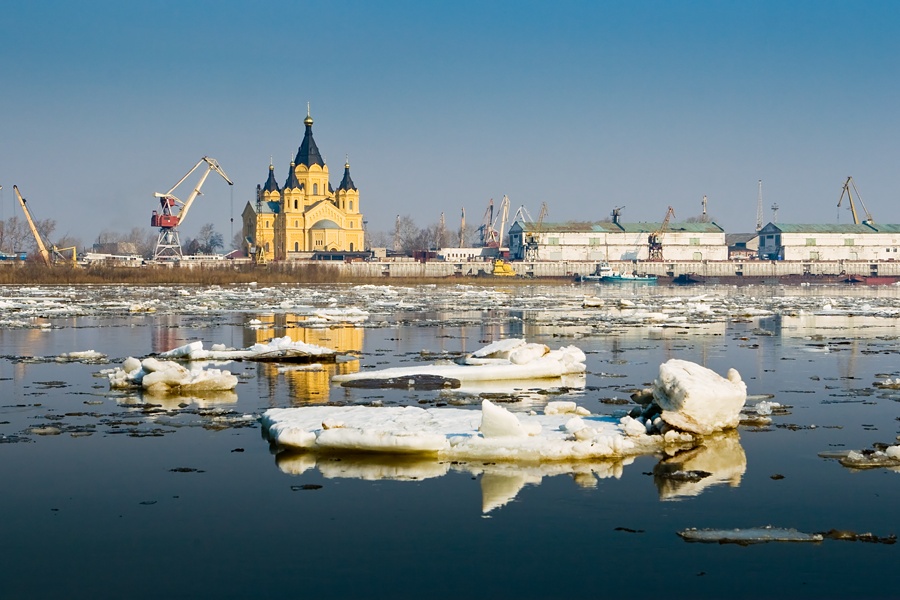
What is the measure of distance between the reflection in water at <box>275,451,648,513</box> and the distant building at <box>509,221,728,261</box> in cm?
11904

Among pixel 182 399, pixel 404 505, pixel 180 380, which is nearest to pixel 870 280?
pixel 180 380

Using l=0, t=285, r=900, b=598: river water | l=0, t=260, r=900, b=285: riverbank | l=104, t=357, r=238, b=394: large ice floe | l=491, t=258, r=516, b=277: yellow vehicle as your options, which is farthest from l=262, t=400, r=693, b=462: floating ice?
l=491, t=258, r=516, b=277: yellow vehicle

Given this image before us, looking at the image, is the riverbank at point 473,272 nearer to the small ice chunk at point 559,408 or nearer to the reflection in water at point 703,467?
the small ice chunk at point 559,408

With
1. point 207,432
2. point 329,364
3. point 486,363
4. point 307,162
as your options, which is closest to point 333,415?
point 207,432

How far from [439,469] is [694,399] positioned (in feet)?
9.55

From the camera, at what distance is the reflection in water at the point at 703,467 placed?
9.27 m

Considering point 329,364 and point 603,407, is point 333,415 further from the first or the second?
point 329,364

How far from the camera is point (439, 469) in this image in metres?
10.0

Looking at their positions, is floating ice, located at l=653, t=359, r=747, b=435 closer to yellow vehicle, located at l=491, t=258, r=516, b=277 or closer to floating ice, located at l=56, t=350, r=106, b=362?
floating ice, located at l=56, t=350, r=106, b=362

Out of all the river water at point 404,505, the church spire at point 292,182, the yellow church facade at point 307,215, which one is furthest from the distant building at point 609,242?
the river water at point 404,505

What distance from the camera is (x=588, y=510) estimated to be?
855cm

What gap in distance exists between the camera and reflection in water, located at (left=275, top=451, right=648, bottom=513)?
955cm

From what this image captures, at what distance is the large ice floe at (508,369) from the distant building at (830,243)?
123 metres

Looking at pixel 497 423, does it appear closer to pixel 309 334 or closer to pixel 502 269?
pixel 309 334
